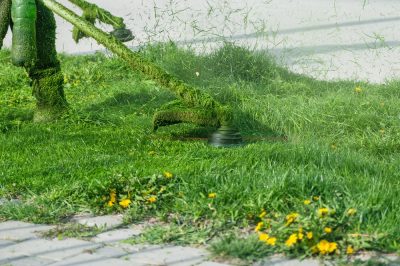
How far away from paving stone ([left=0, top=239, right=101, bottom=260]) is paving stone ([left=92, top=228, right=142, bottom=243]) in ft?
0.26

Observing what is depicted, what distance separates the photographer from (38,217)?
4.55 m

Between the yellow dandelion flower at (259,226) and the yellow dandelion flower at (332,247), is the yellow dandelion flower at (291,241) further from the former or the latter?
the yellow dandelion flower at (259,226)

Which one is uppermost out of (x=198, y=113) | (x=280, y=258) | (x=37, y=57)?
(x=37, y=57)

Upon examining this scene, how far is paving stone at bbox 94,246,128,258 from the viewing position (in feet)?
12.8

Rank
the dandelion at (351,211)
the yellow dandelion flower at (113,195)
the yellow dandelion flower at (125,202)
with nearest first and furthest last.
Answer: the dandelion at (351,211)
the yellow dandelion flower at (125,202)
the yellow dandelion flower at (113,195)

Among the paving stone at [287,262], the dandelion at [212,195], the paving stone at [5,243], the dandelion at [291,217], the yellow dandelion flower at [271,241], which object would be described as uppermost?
the dandelion at [212,195]

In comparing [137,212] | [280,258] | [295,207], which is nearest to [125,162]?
[137,212]

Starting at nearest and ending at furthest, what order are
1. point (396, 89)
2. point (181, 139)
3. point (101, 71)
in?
point (181, 139)
point (396, 89)
point (101, 71)

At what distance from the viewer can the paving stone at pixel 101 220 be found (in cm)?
441

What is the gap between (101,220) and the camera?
4520 mm

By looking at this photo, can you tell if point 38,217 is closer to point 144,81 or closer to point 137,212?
point 137,212

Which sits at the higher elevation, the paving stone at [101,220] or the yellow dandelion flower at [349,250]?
the paving stone at [101,220]

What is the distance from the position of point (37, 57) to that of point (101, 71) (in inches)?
112

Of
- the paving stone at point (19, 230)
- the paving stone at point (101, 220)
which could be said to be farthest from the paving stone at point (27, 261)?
the paving stone at point (101, 220)
